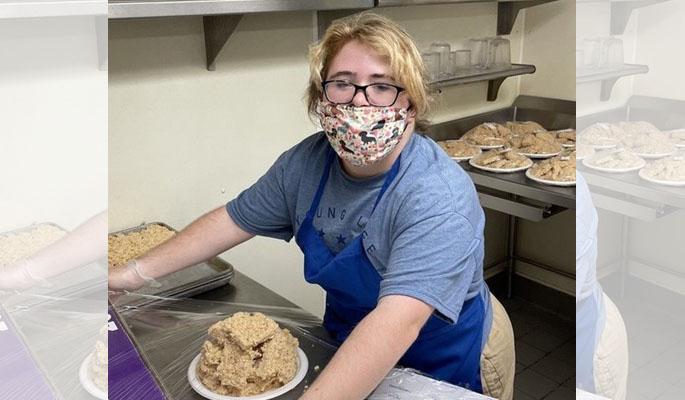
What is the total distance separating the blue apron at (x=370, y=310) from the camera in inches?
55.6

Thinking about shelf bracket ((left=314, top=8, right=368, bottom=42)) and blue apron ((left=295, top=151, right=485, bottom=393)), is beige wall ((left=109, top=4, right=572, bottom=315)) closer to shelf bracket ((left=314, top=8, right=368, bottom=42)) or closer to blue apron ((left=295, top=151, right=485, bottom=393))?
shelf bracket ((left=314, top=8, right=368, bottom=42))

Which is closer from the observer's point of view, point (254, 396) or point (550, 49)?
point (254, 396)

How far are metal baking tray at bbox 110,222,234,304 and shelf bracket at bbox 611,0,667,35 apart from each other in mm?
1392

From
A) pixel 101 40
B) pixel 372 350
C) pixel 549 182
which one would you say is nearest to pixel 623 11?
pixel 101 40

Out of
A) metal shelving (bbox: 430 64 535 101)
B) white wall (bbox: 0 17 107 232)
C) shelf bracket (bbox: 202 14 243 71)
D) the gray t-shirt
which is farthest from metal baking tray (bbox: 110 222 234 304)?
white wall (bbox: 0 17 107 232)

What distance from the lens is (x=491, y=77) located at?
298 cm

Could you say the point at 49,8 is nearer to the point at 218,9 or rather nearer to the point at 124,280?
the point at 124,280

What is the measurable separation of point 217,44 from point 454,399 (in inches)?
55.7

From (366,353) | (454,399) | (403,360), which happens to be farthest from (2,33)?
(403,360)

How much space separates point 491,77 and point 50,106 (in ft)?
9.13

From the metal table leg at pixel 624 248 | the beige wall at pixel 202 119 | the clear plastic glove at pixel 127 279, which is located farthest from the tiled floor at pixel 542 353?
the metal table leg at pixel 624 248

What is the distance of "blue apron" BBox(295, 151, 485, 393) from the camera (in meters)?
Result: 1.41

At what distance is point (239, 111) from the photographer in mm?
2311

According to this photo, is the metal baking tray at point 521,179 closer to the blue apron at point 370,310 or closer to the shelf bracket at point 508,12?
the shelf bracket at point 508,12
